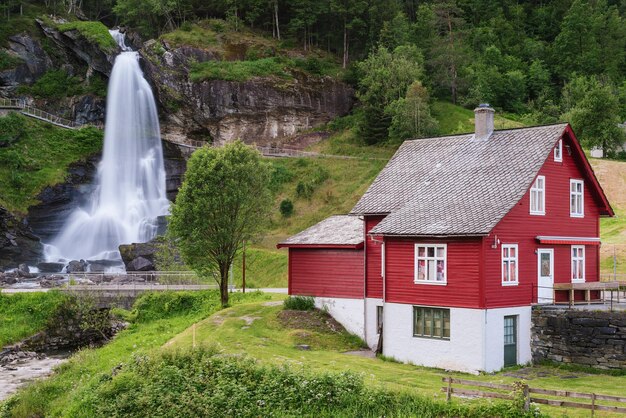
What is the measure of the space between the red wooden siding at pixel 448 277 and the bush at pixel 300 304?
5731mm

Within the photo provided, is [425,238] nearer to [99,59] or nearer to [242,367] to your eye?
[242,367]

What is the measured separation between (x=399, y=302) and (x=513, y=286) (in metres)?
4.33

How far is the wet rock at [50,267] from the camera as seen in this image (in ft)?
180

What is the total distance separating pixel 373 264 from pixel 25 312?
66.5ft

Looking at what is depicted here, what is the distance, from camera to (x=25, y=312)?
38.5 meters

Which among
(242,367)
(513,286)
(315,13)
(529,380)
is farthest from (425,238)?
(315,13)

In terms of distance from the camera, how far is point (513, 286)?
2619cm

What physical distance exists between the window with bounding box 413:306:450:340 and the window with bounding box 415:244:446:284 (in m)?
1.11

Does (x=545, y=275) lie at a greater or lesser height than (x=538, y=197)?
lesser

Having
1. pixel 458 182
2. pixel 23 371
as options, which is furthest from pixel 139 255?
pixel 458 182

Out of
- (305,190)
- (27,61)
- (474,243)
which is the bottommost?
(474,243)

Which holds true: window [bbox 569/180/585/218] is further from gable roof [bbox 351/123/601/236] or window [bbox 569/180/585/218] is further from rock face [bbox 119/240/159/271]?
rock face [bbox 119/240/159/271]

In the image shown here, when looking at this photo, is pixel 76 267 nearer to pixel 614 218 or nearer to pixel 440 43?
pixel 614 218

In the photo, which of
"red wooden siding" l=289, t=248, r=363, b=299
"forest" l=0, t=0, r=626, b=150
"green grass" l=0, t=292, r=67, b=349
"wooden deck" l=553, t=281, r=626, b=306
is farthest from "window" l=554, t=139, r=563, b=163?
"forest" l=0, t=0, r=626, b=150
